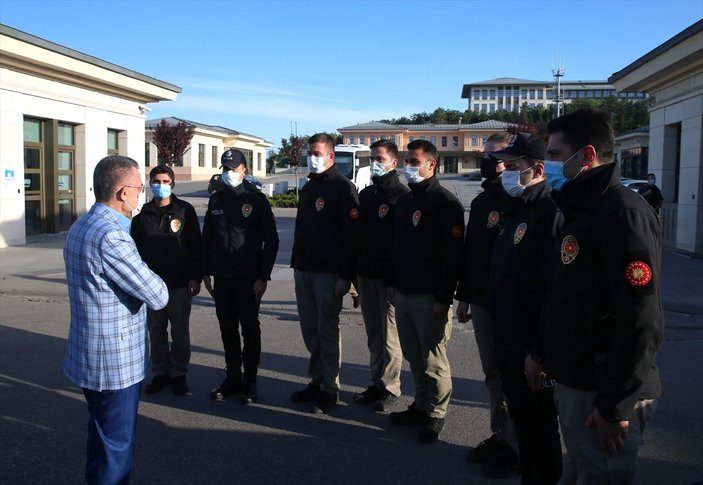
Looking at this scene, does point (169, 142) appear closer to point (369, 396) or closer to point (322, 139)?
point (322, 139)

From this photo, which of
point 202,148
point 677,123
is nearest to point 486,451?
point 677,123

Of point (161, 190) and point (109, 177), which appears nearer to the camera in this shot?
point (109, 177)

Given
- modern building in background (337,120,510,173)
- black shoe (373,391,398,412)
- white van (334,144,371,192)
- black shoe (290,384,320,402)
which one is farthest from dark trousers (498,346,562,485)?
modern building in background (337,120,510,173)

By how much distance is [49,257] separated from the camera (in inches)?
534

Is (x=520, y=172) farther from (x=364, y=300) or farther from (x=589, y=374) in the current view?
(x=364, y=300)

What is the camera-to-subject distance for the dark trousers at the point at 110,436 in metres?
3.16

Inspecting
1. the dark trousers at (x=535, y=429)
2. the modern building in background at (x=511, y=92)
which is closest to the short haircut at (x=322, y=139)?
the dark trousers at (x=535, y=429)

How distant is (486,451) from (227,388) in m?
2.45

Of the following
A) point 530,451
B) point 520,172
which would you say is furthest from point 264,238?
point 530,451

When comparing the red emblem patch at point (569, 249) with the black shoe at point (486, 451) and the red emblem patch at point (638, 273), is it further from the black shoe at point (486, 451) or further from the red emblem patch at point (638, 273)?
the black shoe at point (486, 451)

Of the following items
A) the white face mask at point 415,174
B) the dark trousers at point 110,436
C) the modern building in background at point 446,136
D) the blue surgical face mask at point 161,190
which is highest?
the modern building in background at point 446,136

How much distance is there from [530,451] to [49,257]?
1297cm

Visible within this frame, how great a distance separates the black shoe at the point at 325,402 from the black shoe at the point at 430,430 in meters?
0.89

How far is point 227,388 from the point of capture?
5.46 meters
